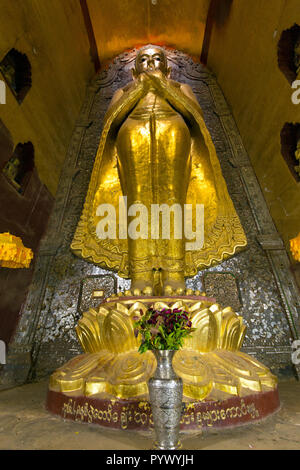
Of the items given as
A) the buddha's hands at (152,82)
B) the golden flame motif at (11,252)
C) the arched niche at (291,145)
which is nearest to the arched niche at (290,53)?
the arched niche at (291,145)

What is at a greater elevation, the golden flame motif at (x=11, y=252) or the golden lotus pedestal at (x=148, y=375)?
the golden flame motif at (x=11, y=252)

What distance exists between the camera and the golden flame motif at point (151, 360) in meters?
1.42

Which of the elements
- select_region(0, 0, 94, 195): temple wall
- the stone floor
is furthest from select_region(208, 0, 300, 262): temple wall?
select_region(0, 0, 94, 195): temple wall

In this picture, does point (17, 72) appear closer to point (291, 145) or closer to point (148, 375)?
point (291, 145)

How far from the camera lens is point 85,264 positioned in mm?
3170

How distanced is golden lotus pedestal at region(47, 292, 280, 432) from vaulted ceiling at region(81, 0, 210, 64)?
15.8 ft

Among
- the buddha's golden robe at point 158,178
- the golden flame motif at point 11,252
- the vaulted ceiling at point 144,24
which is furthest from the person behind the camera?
the vaulted ceiling at point 144,24

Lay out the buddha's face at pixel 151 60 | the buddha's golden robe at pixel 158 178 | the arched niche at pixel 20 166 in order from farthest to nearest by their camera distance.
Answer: the arched niche at pixel 20 166 < the buddha's face at pixel 151 60 < the buddha's golden robe at pixel 158 178

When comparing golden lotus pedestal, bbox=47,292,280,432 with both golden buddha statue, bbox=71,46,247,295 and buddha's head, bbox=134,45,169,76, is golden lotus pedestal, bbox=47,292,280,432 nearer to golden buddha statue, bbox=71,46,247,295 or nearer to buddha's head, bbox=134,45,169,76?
golden buddha statue, bbox=71,46,247,295

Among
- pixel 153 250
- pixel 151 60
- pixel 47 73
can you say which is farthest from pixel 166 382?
pixel 47 73

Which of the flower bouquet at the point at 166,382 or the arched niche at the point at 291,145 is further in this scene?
the arched niche at the point at 291,145

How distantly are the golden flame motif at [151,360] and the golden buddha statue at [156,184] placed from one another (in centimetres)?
39

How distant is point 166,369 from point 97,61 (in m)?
5.43

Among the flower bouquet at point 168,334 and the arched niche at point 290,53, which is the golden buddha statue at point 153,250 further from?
the arched niche at point 290,53
